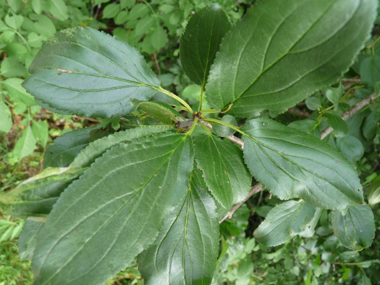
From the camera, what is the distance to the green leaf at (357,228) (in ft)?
3.59

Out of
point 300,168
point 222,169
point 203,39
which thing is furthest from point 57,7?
point 300,168

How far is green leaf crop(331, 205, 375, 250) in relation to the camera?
3.59ft

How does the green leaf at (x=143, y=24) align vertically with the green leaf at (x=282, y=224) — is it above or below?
above

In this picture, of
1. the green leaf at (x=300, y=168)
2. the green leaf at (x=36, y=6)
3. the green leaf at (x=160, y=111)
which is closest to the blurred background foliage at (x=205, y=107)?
the green leaf at (x=36, y=6)

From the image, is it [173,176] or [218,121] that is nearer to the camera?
[173,176]

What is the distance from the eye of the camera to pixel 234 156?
70 cm

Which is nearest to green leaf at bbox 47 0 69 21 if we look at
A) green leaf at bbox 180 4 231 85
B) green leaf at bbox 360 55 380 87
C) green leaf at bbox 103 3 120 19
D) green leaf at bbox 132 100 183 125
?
green leaf at bbox 103 3 120 19

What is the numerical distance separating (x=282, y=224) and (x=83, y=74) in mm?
931

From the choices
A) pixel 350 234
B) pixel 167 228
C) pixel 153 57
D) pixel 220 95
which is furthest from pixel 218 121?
pixel 153 57

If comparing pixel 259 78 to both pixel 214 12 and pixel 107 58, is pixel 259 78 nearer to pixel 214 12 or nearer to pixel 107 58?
pixel 214 12

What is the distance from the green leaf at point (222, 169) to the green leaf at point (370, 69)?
2.82ft

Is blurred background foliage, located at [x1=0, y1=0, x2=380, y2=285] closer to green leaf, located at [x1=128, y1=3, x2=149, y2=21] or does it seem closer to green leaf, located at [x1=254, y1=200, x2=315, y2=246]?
green leaf, located at [x1=128, y1=3, x2=149, y2=21]

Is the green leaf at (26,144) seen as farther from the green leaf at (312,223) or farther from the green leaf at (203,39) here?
the green leaf at (312,223)

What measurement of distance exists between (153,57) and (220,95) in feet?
5.16
